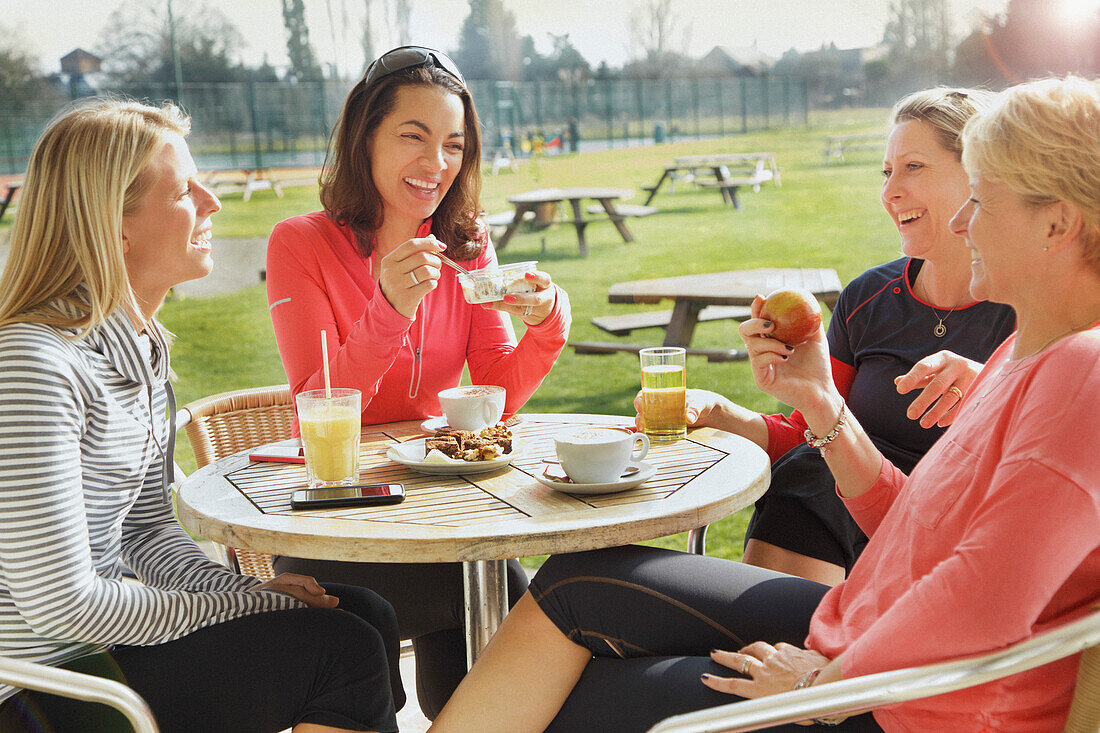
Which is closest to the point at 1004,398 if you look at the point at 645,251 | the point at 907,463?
the point at 907,463

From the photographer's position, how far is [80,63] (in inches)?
268

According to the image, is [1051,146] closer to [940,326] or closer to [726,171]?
[940,326]

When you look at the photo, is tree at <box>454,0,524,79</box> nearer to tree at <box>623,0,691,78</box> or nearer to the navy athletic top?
tree at <box>623,0,691,78</box>

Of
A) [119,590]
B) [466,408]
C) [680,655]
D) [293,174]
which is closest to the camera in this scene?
[119,590]

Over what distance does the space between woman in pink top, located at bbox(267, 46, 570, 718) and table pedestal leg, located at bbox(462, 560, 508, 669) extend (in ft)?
0.70

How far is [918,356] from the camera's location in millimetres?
1870

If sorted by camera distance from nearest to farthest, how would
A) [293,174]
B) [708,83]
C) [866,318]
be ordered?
[866,318] < [293,174] < [708,83]

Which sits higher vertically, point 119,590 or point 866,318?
point 866,318

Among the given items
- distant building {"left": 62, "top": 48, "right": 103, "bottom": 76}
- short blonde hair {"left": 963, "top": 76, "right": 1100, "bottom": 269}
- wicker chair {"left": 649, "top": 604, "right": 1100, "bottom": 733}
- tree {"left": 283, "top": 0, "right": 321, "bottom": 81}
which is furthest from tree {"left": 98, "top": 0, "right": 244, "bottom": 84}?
wicker chair {"left": 649, "top": 604, "right": 1100, "bottom": 733}

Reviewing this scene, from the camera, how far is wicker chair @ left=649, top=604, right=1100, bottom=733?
934 mm

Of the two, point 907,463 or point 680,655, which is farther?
point 907,463

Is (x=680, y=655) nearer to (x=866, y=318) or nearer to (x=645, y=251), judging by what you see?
(x=866, y=318)

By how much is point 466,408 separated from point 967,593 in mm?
882

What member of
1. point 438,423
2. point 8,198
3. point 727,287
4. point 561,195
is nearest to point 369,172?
point 438,423
